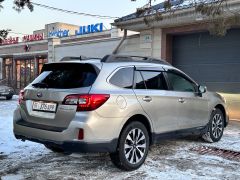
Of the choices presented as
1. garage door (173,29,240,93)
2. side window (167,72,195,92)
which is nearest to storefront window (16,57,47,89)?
garage door (173,29,240,93)

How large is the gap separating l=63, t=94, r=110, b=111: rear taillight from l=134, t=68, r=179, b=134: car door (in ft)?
2.69

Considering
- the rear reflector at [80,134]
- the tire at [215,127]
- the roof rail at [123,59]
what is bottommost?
the tire at [215,127]

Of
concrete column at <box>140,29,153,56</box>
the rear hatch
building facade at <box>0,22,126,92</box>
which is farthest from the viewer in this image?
building facade at <box>0,22,126,92</box>

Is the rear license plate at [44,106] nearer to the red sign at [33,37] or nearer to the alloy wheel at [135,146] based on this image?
the alloy wheel at [135,146]

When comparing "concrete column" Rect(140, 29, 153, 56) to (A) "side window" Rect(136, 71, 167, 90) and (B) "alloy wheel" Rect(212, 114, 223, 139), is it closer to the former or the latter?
(B) "alloy wheel" Rect(212, 114, 223, 139)

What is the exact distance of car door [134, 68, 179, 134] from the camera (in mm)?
6141

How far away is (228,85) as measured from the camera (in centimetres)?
1273

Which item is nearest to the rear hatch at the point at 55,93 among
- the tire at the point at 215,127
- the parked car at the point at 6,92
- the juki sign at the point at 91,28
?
the tire at the point at 215,127

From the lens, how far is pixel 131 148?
231 inches

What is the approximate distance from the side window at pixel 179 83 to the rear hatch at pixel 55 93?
181 cm

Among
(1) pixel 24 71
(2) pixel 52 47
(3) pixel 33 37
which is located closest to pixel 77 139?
(2) pixel 52 47

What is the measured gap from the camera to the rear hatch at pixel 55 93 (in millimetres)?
5430

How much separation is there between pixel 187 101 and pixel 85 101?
2.48 m

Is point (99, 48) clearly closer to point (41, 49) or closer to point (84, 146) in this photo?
point (41, 49)
